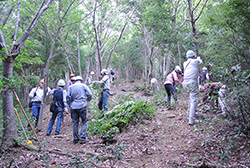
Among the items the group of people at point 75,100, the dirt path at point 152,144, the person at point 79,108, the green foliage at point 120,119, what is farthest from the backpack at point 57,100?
the green foliage at point 120,119

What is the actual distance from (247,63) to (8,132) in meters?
6.12

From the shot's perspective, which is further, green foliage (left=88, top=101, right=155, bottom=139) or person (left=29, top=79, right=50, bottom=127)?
person (left=29, top=79, right=50, bottom=127)

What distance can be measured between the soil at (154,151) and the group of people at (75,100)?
60cm

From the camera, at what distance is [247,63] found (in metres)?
4.73

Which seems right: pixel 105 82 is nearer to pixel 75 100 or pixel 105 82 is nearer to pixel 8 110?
pixel 75 100

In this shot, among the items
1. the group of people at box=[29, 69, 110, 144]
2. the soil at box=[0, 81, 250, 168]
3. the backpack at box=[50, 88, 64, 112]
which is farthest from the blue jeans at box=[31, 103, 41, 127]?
the soil at box=[0, 81, 250, 168]

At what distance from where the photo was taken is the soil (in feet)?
11.4

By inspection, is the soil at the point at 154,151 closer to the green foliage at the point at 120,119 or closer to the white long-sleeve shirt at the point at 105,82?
the green foliage at the point at 120,119

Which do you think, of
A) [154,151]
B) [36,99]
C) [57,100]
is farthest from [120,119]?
[36,99]

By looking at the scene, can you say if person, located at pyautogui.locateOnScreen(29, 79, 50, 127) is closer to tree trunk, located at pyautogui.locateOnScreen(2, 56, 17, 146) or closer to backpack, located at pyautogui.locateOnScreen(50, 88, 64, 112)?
backpack, located at pyautogui.locateOnScreen(50, 88, 64, 112)

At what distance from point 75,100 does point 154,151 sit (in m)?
2.84

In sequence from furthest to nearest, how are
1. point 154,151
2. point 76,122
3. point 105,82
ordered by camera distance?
point 105,82, point 76,122, point 154,151

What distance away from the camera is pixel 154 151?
450 centimetres

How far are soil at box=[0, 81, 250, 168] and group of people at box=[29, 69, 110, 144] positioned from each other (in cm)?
60
